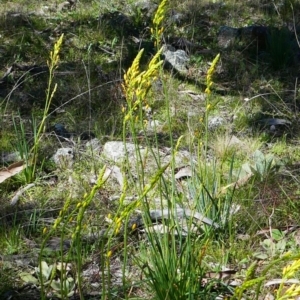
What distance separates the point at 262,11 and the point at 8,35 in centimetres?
278

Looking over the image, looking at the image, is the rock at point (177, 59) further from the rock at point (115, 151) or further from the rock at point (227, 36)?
the rock at point (115, 151)

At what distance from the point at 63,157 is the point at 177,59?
2.02 metres

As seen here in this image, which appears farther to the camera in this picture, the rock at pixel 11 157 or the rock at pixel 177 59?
the rock at pixel 177 59

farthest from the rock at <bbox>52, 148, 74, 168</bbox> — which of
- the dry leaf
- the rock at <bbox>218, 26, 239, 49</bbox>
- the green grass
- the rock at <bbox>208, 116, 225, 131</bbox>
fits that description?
the rock at <bbox>218, 26, 239, 49</bbox>

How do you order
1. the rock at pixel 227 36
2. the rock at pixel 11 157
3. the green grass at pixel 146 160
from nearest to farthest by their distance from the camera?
the green grass at pixel 146 160
the rock at pixel 11 157
the rock at pixel 227 36

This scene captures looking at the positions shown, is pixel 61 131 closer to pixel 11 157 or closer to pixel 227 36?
pixel 11 157

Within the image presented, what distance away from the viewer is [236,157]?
163 inches

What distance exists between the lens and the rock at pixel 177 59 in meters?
5.57

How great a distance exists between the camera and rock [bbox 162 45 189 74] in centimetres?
557

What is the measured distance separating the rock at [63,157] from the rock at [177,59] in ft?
5.83

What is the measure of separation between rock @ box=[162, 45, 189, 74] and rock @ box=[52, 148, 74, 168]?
5.83 ft

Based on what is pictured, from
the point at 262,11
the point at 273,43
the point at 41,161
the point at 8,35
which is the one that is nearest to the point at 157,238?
the point at 41,161

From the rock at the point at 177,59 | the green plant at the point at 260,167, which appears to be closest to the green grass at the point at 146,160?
the green plant at the point at 260,167

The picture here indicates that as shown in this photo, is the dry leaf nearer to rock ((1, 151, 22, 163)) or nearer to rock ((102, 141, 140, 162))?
rock ((1, 151, 22, 163))
